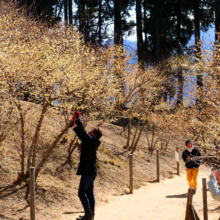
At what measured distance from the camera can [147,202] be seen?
8.14 meters

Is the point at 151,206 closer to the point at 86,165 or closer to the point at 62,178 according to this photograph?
the point at 62,178

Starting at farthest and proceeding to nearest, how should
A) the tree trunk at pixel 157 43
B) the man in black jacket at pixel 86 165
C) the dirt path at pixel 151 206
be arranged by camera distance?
1. the tree trunk at pixel 157 43
2. the dirt path at pixel 151 206
3. the man in black jacket at pixel 86 165

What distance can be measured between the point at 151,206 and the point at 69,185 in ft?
8.09

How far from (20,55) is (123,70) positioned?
23.6 ft

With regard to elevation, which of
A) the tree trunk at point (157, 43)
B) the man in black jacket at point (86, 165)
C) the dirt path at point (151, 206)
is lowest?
the dirt path at point (151, 206)

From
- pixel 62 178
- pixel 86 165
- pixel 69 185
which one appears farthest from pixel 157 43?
pixel 86 165

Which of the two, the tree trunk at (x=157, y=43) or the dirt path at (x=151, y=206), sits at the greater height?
the tree trunk at (x=157, y=43)

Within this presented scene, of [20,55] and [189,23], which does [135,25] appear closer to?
[189,23]

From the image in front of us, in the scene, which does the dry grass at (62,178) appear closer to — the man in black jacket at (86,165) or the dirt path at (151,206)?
the dirt path at (151,206)

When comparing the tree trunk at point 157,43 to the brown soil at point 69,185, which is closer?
the brown soil at point 69,185

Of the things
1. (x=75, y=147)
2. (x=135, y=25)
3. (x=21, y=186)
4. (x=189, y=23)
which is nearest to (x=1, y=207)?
(x=21, y=186)

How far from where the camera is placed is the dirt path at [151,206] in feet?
21.3

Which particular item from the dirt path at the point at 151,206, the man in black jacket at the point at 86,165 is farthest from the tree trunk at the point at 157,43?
the man in black jacket at the point at 86,165

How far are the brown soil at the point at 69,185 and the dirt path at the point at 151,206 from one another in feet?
0.08
